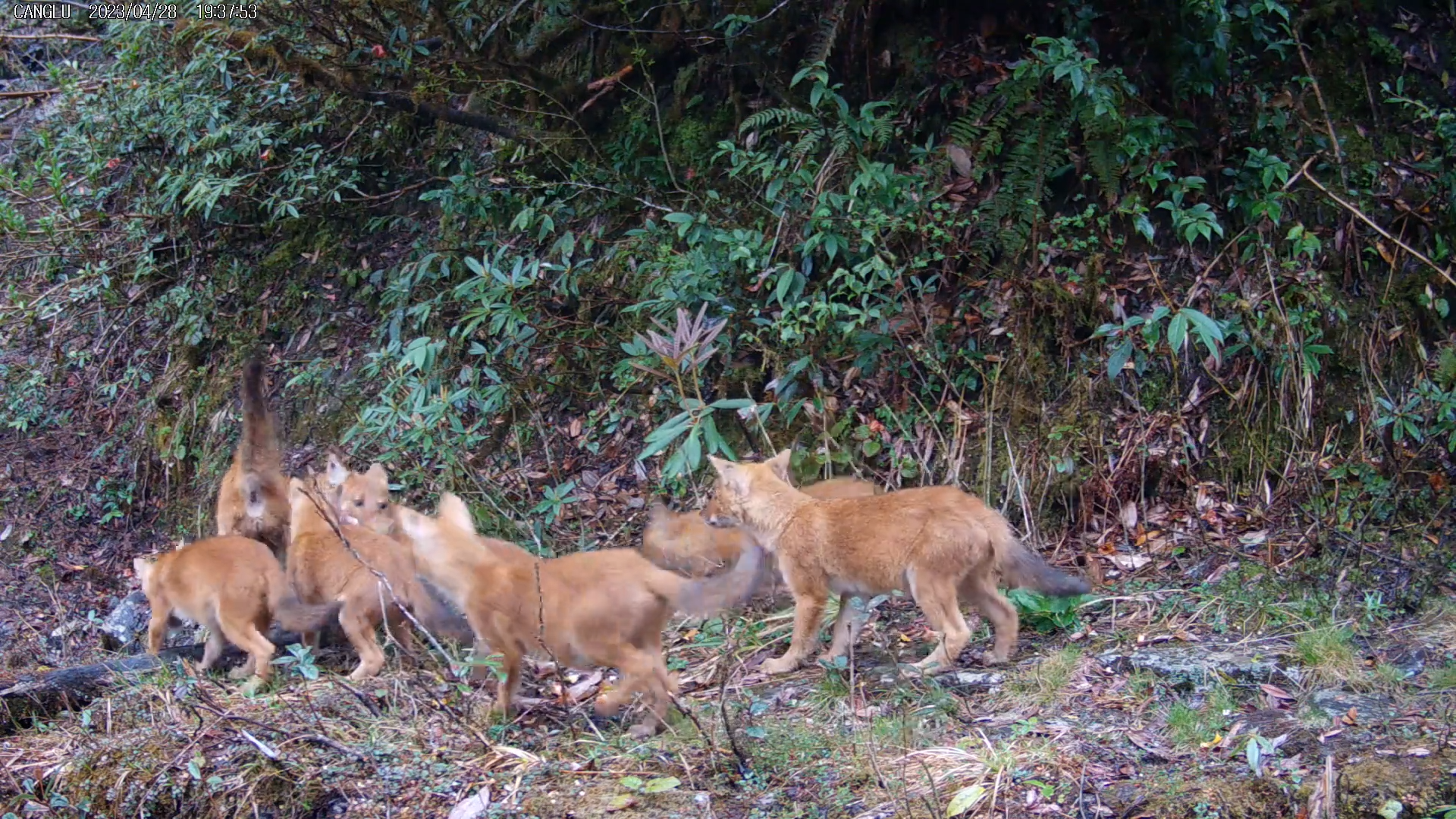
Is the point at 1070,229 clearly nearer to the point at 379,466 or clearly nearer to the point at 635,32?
the point at 635,32

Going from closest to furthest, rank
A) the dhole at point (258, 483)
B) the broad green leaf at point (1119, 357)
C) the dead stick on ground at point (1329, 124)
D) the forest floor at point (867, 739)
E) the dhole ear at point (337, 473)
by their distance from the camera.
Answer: the forest floor at point (867, 739)
the broad green leaf at point (1119, 357)
the dhole ear at point (337, 473)
the dhole at point (258, 483)
the dead stick on ground at point (1329, 124)

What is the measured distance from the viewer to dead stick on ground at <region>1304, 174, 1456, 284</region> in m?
7.87

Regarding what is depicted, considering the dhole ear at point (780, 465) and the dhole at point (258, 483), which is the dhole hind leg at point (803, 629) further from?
the dhole at point (258, 483)

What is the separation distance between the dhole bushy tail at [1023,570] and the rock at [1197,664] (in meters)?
0.39

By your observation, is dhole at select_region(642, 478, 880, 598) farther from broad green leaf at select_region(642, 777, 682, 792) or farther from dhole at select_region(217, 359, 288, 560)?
dhole at select_region(217, 359, 288, 560)

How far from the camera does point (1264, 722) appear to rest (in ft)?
17.8

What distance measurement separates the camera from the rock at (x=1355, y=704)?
5383mm

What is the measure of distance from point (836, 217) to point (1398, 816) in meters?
4.97

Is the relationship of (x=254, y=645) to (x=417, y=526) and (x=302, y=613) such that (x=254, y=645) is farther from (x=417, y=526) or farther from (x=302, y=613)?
(x=417, y=526)

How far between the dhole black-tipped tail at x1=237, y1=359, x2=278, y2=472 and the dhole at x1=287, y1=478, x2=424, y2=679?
4.45 ft

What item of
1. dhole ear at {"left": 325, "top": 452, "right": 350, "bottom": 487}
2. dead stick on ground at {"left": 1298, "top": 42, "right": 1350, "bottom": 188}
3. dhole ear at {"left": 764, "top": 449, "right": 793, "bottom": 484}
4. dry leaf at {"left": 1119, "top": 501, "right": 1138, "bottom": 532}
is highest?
dead stick on ground at {"left": 1298, "top": 42, "right": 1350, "bottom": 188}

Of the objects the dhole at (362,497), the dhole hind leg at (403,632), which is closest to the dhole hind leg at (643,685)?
the dhole hind leg at (403,632)

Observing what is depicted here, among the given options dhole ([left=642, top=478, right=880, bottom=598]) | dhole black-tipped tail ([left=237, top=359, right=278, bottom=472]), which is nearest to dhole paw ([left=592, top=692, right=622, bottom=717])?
dhole ([left=642, top=478, right=880, bottom=598])

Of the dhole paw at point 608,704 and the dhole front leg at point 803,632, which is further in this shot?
the dhole front leg at point 803,632
